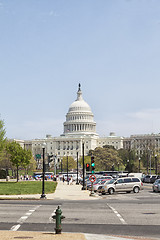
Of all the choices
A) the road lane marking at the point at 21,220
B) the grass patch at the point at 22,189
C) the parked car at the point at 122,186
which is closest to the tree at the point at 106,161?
the grass patch at the point at 22,189

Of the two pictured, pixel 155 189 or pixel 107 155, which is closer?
pixel 155 189

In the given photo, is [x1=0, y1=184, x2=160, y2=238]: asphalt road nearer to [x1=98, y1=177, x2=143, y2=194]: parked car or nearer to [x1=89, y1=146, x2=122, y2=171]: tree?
[x1=98, y1=177, x2=143, y2=194]: parked car

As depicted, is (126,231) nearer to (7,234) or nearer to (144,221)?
Result: (144,221)

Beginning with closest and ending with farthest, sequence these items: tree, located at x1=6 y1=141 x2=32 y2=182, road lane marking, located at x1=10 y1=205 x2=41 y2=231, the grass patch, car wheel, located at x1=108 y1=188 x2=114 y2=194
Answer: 1. road lane marking, located at x1=10 y1=205 x2=41 y2=231
2. the grass patch
3. car wheel, located at x1=108 y1=188 x2=114 y2=194
4. tree, located at x1=6 y1=141 x2=32 y2=182

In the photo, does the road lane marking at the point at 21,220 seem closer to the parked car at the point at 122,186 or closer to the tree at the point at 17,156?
the parked car at the point at 122,186

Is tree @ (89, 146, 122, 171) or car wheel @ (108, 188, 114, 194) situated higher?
tree @ (89, 146, 122, 171)

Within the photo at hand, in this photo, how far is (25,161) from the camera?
80688 millimetres

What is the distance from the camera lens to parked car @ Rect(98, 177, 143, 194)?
4609 centimetres

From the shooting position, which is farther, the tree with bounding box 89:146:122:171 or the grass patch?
the tree with bounding box 89:146:122:171

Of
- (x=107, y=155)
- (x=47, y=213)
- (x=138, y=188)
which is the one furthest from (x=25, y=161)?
(x=107, y=155)

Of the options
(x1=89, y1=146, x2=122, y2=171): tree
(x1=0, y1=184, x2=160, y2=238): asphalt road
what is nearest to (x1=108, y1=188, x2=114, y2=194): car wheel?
(x1=0, y1=184, x2=160, y2=238): asphalt road

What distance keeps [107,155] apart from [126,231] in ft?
509

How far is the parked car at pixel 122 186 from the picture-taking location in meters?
46.1

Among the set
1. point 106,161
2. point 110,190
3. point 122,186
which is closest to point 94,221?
point 110,190
